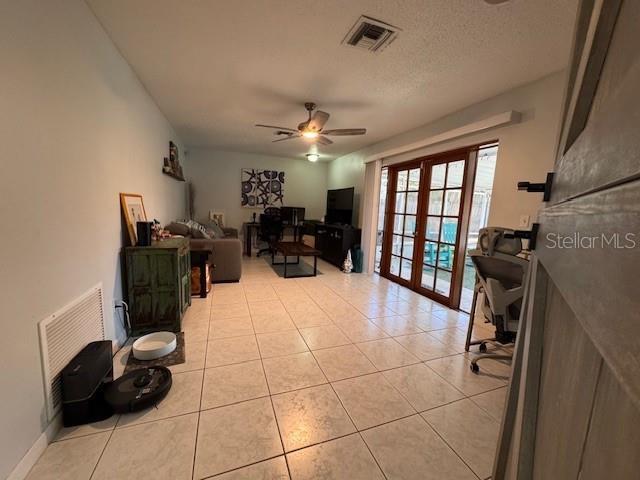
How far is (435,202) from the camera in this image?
3.49m

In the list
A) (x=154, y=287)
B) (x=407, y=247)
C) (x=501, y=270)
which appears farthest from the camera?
(x=407, y=247)

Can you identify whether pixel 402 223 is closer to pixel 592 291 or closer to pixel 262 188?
pixel 262 188

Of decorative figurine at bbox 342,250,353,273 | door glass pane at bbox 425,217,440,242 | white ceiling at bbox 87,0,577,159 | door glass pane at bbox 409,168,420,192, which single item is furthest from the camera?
decorative figurine at bbox 342,250,353,273

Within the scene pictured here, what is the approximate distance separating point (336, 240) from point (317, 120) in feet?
8.53

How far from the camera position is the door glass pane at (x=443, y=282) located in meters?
3.35

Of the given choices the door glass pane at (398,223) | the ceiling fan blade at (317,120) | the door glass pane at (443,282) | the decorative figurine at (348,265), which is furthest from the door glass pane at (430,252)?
the ceiling fan blade at (317,120)

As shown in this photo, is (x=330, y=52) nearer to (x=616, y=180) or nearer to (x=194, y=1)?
(x=194, y=1)

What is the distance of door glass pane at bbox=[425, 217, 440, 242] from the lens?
345 cm

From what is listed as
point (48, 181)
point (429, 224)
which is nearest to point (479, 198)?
point (429, 224)

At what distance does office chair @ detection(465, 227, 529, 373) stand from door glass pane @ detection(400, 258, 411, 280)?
6.27ft

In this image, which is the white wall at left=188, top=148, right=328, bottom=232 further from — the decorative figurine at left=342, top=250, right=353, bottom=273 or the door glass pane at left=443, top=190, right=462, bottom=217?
the door glass pane at left=443, top=190, right=462, bottom=217

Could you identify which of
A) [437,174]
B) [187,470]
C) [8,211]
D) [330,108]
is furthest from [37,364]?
[437,174]

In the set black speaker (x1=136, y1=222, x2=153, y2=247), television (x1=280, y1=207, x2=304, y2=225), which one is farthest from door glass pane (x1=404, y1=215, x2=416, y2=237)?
black speaker (x1=136, y1=222, x2=153, y2=247)

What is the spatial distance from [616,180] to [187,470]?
5.48 ft
